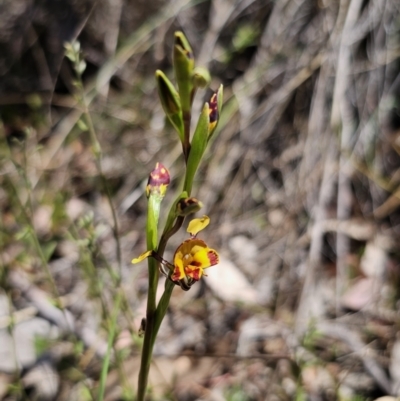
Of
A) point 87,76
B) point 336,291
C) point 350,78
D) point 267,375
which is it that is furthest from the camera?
point 87,76

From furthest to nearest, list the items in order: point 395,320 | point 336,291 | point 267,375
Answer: point 336,291, point 395,320, point 267,375

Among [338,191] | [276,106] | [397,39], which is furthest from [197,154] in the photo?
[397,39]

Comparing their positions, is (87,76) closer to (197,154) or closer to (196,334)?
(196,334)

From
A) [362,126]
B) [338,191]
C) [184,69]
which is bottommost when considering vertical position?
[184,69]

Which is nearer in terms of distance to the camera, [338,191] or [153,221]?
[153,221]

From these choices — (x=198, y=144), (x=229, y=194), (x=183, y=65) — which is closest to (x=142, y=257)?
(x=198, y=144)

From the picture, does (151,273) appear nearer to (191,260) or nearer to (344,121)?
(191,260)

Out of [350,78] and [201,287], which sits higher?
[350,78]

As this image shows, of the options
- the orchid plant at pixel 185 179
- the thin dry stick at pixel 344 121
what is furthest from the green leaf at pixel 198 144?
the thin dry stick at pixel 344 121
